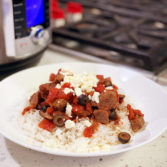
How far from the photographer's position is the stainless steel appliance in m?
0.76

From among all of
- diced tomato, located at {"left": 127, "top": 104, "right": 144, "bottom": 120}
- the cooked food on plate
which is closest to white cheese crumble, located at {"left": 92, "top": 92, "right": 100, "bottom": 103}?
the cooked food on plate

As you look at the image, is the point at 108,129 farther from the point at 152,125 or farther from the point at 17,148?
the point at 17,148

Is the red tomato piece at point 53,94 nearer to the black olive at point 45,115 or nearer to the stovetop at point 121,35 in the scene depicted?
the black olive at point 45,115

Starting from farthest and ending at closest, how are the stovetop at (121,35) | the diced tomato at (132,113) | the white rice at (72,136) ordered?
the stovetop at (121,35) < the diced tomato at (132,113) < the white rice at (72,136)

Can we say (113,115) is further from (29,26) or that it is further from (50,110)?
(29,26)

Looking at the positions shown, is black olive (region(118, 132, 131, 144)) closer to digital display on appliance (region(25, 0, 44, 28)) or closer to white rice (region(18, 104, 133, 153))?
white rice (region(18, 104, 133, 153))

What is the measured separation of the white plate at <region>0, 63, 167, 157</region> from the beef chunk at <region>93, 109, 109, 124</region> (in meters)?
0.08

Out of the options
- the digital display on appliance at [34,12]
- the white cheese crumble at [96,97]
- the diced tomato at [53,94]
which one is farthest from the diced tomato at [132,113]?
the digital display on appliance at [34,12]

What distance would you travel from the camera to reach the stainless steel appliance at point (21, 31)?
76cm

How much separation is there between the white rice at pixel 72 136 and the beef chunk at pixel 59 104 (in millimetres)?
53

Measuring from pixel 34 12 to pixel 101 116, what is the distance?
457 mm

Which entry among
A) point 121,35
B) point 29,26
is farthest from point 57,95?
point 121,35

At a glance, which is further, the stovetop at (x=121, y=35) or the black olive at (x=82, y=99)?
the stovetop at (x=121, y=35)

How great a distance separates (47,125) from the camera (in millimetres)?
630
